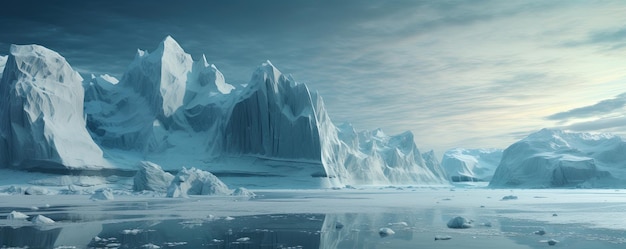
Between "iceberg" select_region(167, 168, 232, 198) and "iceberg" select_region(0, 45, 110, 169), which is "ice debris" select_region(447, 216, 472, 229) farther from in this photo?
"iceberg" select_region(0, 45, 110, 169)

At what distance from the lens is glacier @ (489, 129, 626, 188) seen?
2709 inches

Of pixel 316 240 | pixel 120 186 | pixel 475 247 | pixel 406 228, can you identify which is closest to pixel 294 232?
pixel 316 240

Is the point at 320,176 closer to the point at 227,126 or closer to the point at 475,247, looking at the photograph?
the point at 227,126

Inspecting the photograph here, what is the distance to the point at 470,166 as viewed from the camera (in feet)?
466

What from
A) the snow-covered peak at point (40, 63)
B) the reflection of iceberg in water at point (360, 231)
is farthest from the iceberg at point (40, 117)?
the reflection of iceberg in water at point (360, 231)

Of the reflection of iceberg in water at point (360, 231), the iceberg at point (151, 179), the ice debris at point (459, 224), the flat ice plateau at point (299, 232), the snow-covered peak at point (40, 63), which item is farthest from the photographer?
the snow-covered peak at point (40, 63)

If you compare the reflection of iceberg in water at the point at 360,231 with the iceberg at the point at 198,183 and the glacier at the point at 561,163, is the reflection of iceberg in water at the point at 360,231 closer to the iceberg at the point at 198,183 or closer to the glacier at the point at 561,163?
the iceberg at the point at 198,183

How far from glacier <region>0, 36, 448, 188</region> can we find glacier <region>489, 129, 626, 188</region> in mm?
26058

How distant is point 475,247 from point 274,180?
4857 centimetres

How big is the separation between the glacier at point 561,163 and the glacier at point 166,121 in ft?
85.5

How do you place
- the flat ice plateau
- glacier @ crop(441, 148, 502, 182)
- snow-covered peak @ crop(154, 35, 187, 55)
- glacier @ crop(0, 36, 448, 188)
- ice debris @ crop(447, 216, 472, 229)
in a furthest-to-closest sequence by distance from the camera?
glacier @ crop(441, 148, 502, 182) → snow-covered peak @ crop(154, 35, 187, 55) → glacier @ crop(0, 36, 448, 188) → ice debris @ crop(447, 216, 472, 229) → the flat ice plateau

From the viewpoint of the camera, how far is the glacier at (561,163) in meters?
68.8

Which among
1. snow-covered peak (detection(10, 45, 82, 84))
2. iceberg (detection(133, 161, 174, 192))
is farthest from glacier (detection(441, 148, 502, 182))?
iceberg (detection(133, 161, 174, 192))

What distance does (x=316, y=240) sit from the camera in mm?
11734
